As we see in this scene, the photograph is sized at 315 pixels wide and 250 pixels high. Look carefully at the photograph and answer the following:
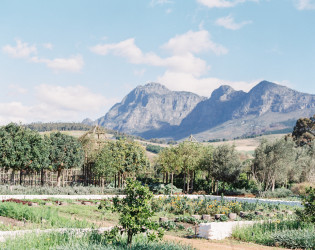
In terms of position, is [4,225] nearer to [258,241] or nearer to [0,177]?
[258,241]

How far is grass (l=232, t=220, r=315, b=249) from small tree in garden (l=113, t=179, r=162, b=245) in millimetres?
4591

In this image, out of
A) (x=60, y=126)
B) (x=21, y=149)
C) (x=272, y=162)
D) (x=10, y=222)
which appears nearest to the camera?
(x=10, y=222)

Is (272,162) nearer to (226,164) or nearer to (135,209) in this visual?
(226,164)

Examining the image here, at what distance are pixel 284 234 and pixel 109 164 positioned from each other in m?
17.6

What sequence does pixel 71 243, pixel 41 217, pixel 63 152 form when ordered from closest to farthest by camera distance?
pixel 71 243, pixel 41 217, pixel 63 152

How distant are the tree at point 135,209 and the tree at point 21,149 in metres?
17.3

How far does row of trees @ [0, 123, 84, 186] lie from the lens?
2253cm

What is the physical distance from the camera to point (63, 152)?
85.6 ft

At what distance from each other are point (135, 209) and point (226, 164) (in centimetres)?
2285

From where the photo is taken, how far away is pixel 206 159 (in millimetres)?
30078

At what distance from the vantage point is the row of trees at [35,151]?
22531 millimetres

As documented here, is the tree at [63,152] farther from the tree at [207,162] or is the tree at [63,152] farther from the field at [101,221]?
the tree at [207,162]

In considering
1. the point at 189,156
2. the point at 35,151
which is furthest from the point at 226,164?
the point at 35,151

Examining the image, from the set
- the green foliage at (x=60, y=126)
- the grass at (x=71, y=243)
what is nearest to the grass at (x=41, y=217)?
the grass at (x=71, y=243)
